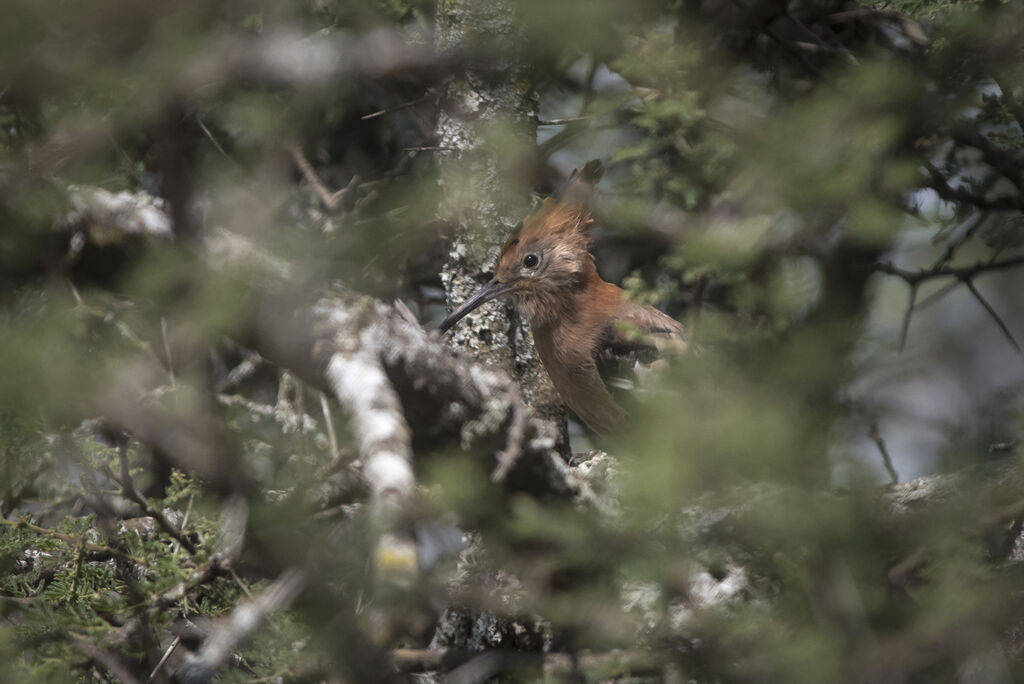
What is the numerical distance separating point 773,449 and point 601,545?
0.47m

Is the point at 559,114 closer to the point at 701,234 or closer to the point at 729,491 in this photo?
the point at 701,234

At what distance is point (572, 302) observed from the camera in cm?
447

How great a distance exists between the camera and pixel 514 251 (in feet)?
13.7

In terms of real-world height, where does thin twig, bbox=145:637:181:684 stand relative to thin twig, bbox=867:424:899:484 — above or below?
below

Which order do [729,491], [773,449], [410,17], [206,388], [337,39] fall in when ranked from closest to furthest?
[773,449], [729,491], [206,388], [337,39], [410,17]

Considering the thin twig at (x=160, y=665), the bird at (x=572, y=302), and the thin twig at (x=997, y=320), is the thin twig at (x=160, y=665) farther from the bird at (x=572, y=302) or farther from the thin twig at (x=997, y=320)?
the thin twig at (x=997, y=320)

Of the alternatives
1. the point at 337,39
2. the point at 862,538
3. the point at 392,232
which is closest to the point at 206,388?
the point at 392,232

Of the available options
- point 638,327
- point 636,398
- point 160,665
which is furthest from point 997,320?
point 160,665

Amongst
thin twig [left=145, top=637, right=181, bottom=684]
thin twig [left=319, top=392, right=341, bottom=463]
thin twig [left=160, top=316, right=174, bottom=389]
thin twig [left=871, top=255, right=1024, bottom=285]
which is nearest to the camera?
thin twig [left=145, top=637, right=181, bottom=684]

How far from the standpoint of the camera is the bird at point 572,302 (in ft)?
13.1

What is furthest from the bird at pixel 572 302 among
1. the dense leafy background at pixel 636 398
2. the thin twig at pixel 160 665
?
the thin twig at pixel 160 665

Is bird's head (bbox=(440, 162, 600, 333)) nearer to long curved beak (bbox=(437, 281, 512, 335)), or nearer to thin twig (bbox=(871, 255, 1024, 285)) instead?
long curved beak (bbox=(437, 281, 512, 335))

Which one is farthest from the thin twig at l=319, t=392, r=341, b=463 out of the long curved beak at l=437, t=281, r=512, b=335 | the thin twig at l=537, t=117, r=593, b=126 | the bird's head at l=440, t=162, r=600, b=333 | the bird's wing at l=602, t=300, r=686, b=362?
the thin twig at l=537, t=117, r=593, b=126

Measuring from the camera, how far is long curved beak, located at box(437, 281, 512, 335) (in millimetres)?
3424
